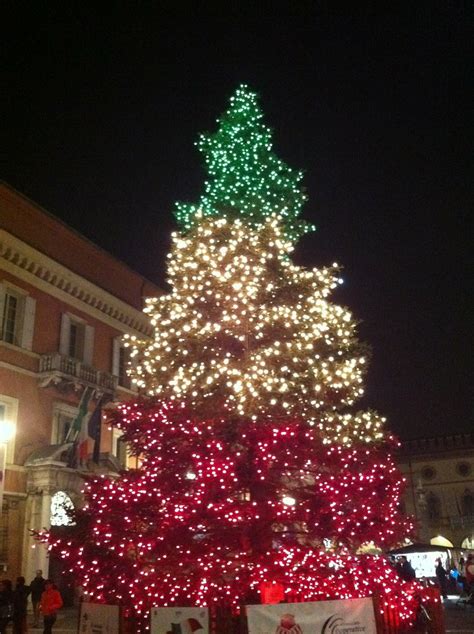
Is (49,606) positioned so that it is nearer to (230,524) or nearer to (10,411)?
(230,524)

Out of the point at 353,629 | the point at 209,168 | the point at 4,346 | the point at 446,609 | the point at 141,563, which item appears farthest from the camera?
the point at 209,168

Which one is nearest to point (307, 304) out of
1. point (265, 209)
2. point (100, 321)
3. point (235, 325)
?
point (235, 325)

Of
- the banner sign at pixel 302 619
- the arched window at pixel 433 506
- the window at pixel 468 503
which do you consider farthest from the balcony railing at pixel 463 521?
the banner sign at pixel 302 619

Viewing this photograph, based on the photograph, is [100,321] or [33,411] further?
[100,321]

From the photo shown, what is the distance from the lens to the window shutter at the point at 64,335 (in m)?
25.1

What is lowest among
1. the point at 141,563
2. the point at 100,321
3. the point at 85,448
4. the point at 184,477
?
the point at 141,563

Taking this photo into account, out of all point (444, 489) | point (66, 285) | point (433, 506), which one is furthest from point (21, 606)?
point (444, 489)

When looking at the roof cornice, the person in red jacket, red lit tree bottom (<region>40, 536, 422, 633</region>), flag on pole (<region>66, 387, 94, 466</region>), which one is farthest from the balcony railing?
the person in red jacket

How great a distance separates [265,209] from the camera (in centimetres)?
2270

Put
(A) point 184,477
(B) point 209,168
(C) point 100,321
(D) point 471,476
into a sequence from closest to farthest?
1. (A) point 184,477
2. (B) point 209,168
3. (C) point 100,321
4. (D) point 471,476

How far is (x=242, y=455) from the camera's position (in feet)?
40.7

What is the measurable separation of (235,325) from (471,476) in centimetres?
5484

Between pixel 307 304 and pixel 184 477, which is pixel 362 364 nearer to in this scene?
pixel 307 304

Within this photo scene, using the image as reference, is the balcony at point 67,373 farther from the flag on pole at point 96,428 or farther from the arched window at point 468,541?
the arched window at point 468,541
